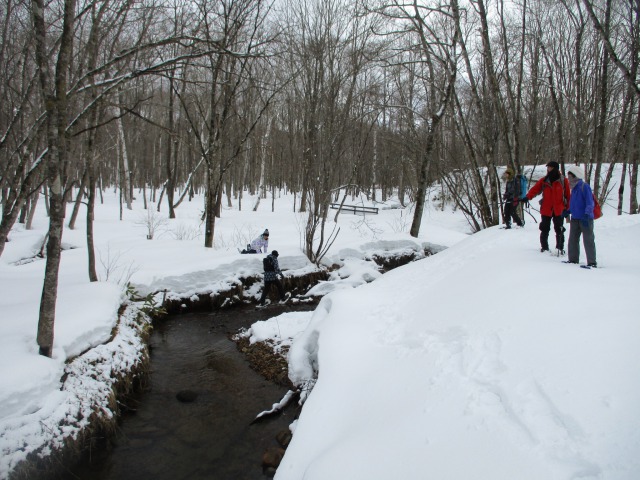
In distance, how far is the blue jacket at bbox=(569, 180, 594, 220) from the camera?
A: 4.99 meters

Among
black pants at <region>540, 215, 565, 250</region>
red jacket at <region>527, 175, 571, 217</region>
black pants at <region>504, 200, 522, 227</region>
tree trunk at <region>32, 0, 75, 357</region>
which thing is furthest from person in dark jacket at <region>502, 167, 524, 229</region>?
tree trunk at <region>32, 0, 75, 357</region>

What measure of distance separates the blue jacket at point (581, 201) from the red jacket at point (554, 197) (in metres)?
0.87

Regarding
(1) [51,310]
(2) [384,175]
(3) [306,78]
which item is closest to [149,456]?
(1) [51,310]

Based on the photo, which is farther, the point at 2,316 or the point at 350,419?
the point at 2,316

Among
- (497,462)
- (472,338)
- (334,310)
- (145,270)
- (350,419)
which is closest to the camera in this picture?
(497,462)

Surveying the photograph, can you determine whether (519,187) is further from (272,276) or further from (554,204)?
(272,276)

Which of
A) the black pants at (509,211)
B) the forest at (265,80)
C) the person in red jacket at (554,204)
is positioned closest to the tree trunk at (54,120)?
the forest at (265,80)

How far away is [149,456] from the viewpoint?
13.7ft

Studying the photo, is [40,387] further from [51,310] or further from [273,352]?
[273,352]

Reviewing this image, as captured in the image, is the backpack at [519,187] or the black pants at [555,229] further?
the backpack at [519,187]

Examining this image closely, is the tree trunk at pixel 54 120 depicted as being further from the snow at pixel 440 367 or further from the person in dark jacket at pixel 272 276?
the person in dark jacket at pixel 272 276

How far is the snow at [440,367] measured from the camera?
225 cm

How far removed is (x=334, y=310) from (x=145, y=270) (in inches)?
225

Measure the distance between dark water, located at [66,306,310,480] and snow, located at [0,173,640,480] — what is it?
1.92 feet
